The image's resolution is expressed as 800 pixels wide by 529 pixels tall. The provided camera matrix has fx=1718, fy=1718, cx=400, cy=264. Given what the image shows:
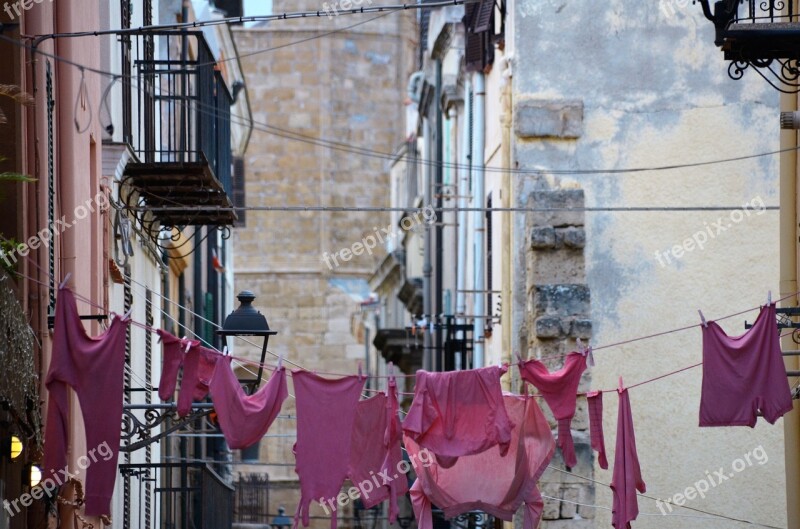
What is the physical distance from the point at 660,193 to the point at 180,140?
5220 millimetres

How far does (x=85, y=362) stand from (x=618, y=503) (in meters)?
4.67

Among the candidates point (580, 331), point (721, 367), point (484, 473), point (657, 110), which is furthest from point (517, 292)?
point (721, 367)

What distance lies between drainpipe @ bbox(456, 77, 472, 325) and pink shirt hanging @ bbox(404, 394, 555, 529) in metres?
9.25

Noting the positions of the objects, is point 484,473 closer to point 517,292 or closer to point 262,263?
point 517,292

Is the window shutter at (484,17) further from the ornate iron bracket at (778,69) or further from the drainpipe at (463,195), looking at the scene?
the ornate iron bracket at (778,69)

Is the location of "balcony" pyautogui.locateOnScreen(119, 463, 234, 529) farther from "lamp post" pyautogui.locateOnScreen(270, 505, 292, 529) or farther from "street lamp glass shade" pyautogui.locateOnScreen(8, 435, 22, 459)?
"lamp post" pyautogui.locateOnScreen(270, 505, 292, 529)

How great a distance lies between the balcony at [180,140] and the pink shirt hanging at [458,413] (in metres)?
3.45

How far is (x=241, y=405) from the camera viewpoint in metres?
12.8

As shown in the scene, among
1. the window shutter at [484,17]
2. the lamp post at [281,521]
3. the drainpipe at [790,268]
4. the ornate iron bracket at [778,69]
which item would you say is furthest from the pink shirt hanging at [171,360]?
the lamp post at [281,521]

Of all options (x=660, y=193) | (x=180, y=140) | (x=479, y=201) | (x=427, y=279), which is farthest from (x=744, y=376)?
(x=427, y=279)

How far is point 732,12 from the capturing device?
12.2 metres

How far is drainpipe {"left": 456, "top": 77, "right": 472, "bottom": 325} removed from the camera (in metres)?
24.4

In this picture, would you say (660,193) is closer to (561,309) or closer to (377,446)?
(561,309)

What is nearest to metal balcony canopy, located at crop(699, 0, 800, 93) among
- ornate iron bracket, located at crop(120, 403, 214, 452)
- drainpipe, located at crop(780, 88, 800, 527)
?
drainpipe, located at crop(780, 88, 800, 527)
